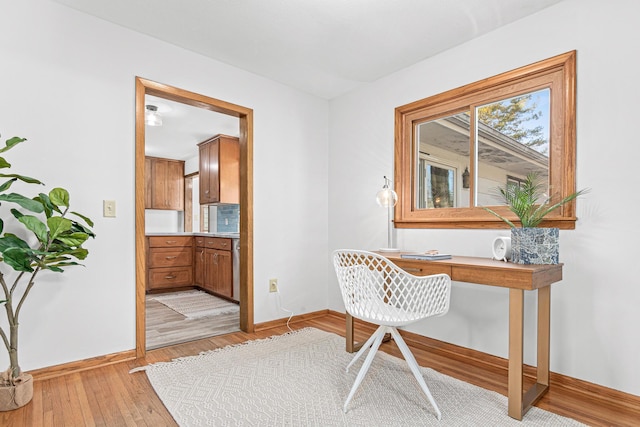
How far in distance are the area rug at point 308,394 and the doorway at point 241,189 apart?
49 cm

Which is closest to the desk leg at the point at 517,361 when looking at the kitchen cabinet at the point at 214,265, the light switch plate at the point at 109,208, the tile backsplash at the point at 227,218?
the light switch plate at the point at 109,208

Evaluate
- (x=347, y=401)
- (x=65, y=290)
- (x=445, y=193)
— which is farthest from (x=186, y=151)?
(x=347, y=401)

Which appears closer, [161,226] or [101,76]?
[101,76]

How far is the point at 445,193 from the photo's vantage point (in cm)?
279

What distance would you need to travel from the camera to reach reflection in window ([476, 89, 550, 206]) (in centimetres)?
223

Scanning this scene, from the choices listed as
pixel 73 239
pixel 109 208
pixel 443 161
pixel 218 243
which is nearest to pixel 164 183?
pixel 218 243

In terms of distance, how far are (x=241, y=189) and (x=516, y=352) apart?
2.39 metres

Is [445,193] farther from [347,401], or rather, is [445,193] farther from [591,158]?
[347,401]

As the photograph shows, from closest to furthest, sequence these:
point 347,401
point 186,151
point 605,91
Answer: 1. point 347,401
2. point 605,91
3. point 186,151

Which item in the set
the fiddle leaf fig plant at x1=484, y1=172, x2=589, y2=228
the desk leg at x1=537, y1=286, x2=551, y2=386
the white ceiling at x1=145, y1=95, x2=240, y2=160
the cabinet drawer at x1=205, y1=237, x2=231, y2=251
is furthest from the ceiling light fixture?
the desk leg at x1=537, y1=286, x2=551, y2=386

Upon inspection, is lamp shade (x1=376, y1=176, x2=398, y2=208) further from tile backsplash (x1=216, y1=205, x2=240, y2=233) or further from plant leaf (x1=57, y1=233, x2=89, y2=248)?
tile backsplash (x1=216, y1=205, x2=240, y2=233)

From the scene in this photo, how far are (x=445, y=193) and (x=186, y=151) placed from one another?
15.0ft

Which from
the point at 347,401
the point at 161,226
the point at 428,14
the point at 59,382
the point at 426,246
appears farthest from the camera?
the point at 161,226

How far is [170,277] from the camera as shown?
195 inches
